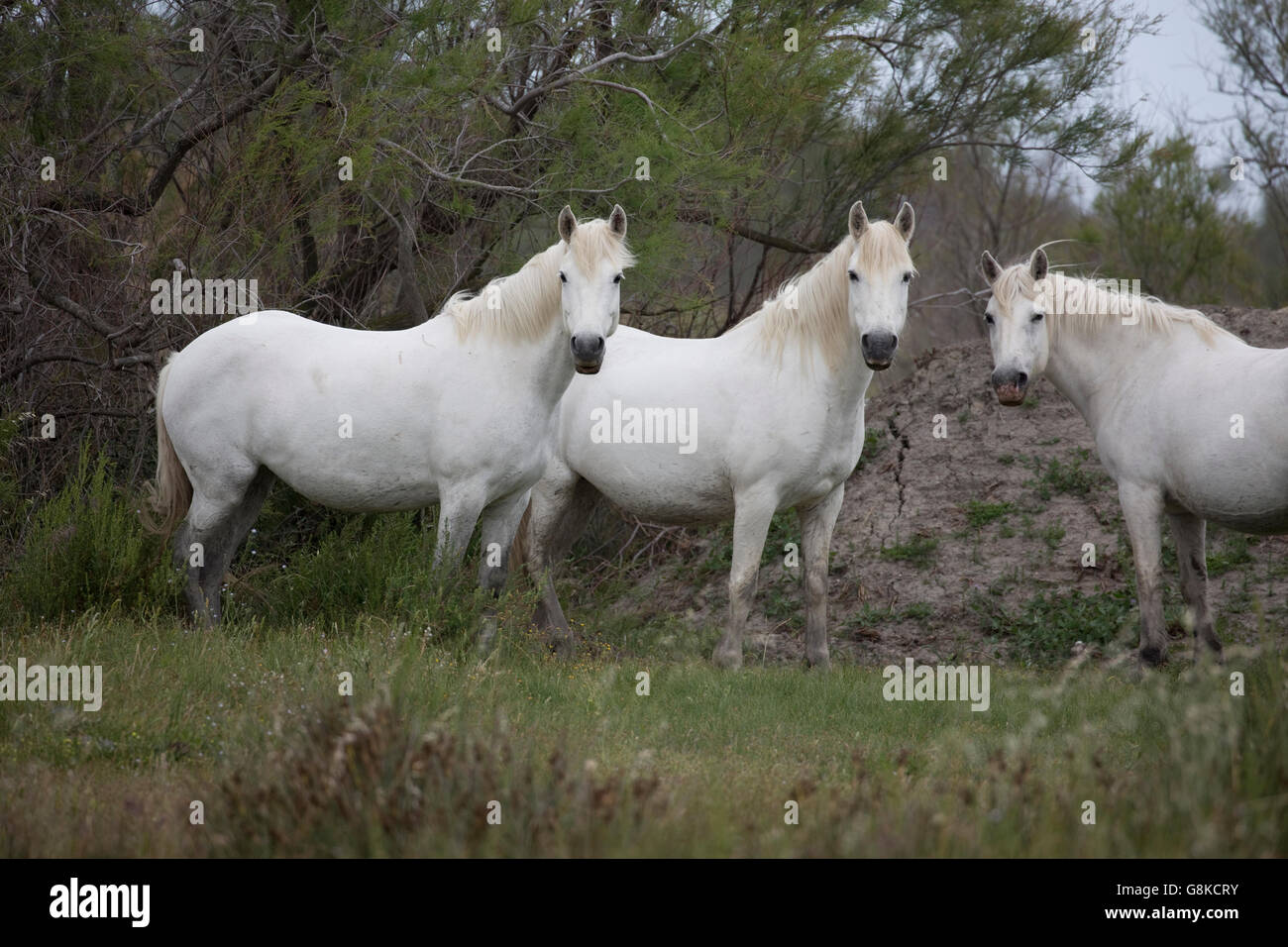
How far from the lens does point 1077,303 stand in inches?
260

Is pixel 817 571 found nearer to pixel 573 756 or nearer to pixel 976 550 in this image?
pixel 976 550

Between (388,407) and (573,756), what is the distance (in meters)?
2.48

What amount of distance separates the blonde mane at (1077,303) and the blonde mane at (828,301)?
889mm

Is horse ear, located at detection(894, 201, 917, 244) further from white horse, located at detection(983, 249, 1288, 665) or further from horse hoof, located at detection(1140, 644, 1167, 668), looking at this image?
horse hoof, located at detection(1140, 644, 1167, 668)

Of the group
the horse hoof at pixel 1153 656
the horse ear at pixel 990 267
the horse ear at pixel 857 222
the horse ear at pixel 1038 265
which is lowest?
the horse hoof at pixel 1153 656

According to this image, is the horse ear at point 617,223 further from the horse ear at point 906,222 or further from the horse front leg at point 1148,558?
the horse front leg at point 1148,558

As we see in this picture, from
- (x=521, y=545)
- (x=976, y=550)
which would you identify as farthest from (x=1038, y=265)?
(x=521, y=545)

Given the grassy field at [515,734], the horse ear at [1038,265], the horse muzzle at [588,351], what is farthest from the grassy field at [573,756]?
the horse ear at [1038,265]

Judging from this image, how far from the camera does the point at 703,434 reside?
6551mm

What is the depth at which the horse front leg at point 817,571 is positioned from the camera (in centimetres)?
661

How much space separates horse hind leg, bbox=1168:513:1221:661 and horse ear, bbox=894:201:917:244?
2.23m

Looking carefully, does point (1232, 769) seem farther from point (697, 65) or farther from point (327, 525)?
point (697, 65)

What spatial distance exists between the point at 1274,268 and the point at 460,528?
14413 mm
